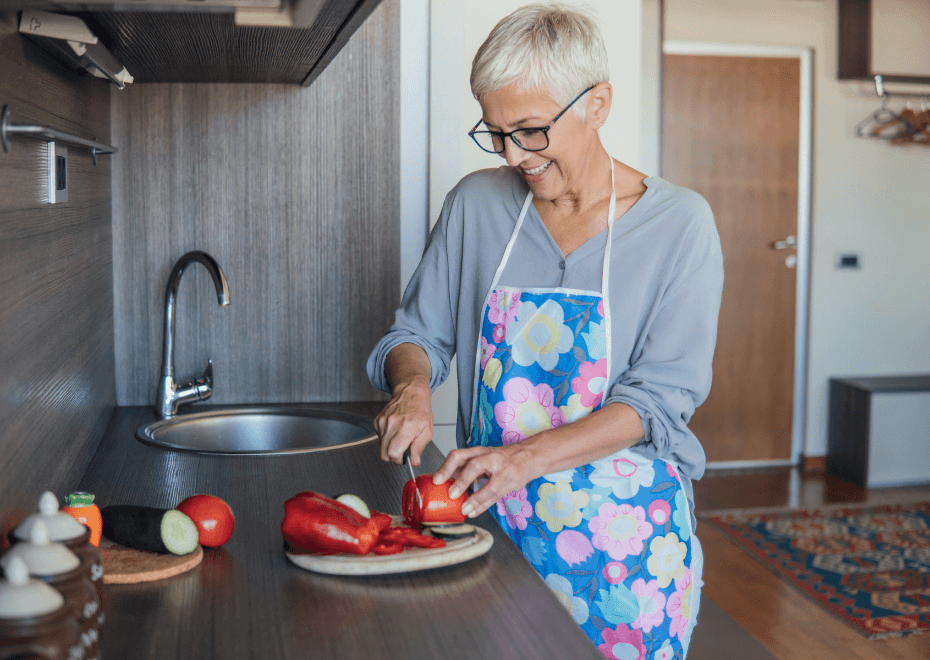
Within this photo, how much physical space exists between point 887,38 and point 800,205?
874mm

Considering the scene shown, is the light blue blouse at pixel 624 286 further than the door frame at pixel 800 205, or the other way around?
the door frame at pixel 800 205

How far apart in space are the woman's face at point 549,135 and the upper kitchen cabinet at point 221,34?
0.22 metres

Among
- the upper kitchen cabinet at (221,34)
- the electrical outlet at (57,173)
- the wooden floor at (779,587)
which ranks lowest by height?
the wooden floor at (779,587)

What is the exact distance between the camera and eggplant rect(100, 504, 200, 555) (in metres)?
0.93

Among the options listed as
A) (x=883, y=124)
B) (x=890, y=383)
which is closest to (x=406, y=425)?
(x=890, y=383)

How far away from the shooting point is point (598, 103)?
1.21 meters

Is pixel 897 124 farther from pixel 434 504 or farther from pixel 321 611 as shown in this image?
pixel 321 611

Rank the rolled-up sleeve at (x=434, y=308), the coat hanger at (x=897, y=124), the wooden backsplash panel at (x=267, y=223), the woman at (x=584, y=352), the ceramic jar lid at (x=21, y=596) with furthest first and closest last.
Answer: the coat hanger at (x=897, y=124) → the wooden backsplash panel at (x=267, y=223) → the rolled-up sleeve at (x=434, y=308) → the woman at (x=584, y=352) → the ceramic jar lid at (x=21, y=596)

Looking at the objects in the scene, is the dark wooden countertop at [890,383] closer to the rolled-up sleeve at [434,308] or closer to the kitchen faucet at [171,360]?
the rolled-up sleeve at [434,308]

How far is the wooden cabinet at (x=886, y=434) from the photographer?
4.25m

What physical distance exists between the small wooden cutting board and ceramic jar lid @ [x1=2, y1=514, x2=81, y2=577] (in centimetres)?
26

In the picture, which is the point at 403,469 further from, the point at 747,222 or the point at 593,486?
the point at 747,222

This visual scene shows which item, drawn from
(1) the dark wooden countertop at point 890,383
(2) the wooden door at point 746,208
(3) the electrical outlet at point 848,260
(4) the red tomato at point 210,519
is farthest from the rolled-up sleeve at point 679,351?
(3) the electrical outlet at point 848,260

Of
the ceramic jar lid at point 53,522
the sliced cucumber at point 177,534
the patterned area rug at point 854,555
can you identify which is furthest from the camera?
the patterned area rug at point 854,555
